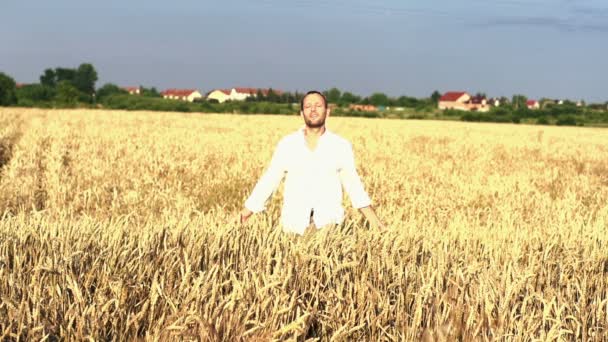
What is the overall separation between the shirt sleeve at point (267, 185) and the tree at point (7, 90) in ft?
287

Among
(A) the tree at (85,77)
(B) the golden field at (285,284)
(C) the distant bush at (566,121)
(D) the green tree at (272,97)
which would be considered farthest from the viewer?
(A) the tree at (85,77)

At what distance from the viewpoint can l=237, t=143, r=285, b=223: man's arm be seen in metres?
4.86

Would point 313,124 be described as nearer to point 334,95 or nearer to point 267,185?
point 267,185

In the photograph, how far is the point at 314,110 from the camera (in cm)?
446

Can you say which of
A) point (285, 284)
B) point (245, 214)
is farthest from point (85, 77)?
point (285, 284)

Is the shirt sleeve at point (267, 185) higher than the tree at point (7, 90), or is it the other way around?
the tree at point (7, 90)

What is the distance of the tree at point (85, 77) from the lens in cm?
12000

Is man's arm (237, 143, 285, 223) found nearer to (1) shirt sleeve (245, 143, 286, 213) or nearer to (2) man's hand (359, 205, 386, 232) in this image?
(1) shirt sleeve (245, 143, 286, 213)

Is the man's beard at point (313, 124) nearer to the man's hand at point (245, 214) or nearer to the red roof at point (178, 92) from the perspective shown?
the man's hand at point (245, 214)

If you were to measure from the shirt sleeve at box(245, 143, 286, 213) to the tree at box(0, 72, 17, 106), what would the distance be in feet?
287

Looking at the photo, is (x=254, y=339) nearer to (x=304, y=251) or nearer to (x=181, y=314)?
(x=181, y=314)

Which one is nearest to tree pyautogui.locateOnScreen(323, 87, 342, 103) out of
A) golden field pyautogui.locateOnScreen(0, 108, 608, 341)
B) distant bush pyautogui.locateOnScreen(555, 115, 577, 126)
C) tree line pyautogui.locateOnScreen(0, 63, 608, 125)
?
tree line pyautogui.locateOnScreen(0, 63, 608, 125)

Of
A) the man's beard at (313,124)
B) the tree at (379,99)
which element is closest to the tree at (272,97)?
the tree at (379,99)

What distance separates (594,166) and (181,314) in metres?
15.7
